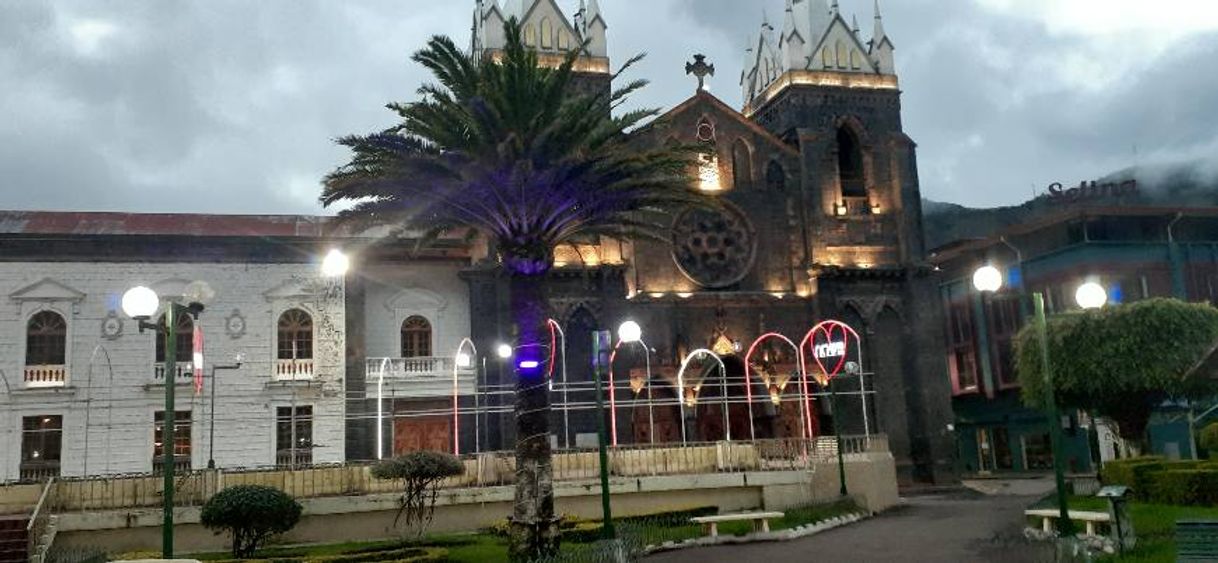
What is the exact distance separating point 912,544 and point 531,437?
28.1 feet

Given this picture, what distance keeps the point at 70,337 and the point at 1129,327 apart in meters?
35.8

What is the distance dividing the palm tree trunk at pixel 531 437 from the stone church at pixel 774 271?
62.5ft

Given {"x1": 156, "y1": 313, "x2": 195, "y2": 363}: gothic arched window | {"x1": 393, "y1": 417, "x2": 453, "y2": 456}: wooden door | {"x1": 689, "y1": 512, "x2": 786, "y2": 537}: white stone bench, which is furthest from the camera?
{"x1": 393, "y1": 417, "x2": 453, "y2": 456}: wooden door

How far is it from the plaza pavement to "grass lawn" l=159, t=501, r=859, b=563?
1205mm

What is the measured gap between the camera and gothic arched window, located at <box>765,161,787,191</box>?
1912 inches

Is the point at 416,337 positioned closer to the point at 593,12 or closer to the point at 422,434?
the point at 422,434

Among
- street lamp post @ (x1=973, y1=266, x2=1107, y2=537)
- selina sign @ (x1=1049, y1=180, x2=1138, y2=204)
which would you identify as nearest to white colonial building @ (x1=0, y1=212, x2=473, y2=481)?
street lamp post @ (x1=973, y1=266, x2=1107, y2=537)

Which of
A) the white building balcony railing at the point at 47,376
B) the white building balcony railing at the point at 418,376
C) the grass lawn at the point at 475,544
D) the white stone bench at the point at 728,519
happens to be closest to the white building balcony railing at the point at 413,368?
the white building balcony railing at the point at 418,376

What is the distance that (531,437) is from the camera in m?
21.5

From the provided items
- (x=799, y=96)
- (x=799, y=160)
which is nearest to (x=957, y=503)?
(x=799, y=160)

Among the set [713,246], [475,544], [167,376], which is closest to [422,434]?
[713,246]

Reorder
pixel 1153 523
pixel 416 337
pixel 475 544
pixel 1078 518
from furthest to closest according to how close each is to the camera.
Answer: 1. pixel 416 337
2. pixel 475 544
3. pixel 1153 523
4. pixel 1078 518

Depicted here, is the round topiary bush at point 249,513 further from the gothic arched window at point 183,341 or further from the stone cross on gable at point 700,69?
the stone cross on gable at point 700,69

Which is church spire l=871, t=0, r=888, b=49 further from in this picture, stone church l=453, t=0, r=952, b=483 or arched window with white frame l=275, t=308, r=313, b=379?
arched window with white frame l=275, t=308, r=313, b=379
